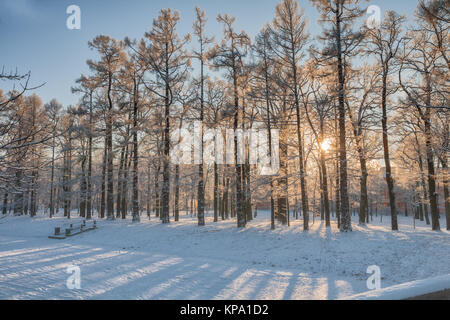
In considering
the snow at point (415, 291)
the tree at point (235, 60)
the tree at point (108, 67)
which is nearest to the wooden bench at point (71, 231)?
the tree at point (108, 67)

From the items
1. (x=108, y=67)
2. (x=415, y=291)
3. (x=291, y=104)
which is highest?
(x=108, y=67)

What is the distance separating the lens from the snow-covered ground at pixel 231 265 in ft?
22.5

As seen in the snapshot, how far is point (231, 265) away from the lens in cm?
991

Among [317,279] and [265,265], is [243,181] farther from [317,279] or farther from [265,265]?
[317,279]

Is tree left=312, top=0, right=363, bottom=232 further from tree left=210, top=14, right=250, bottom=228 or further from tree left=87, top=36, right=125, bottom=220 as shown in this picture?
tree left=87, top=36, right=125, bottom=220

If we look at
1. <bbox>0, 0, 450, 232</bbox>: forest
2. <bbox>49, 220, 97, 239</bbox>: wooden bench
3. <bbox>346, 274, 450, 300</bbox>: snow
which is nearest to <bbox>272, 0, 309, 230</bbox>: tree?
<bbox>0, 0, 450, 232</bbox>: forest

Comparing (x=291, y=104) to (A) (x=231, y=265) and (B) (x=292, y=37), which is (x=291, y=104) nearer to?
(B) (x=292, y=37)

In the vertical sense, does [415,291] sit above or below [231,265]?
above

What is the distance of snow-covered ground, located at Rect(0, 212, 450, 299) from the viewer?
22.5ft

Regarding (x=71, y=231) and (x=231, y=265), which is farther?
(x=71, y=231)

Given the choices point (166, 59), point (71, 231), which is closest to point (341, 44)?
point (166, 59)
